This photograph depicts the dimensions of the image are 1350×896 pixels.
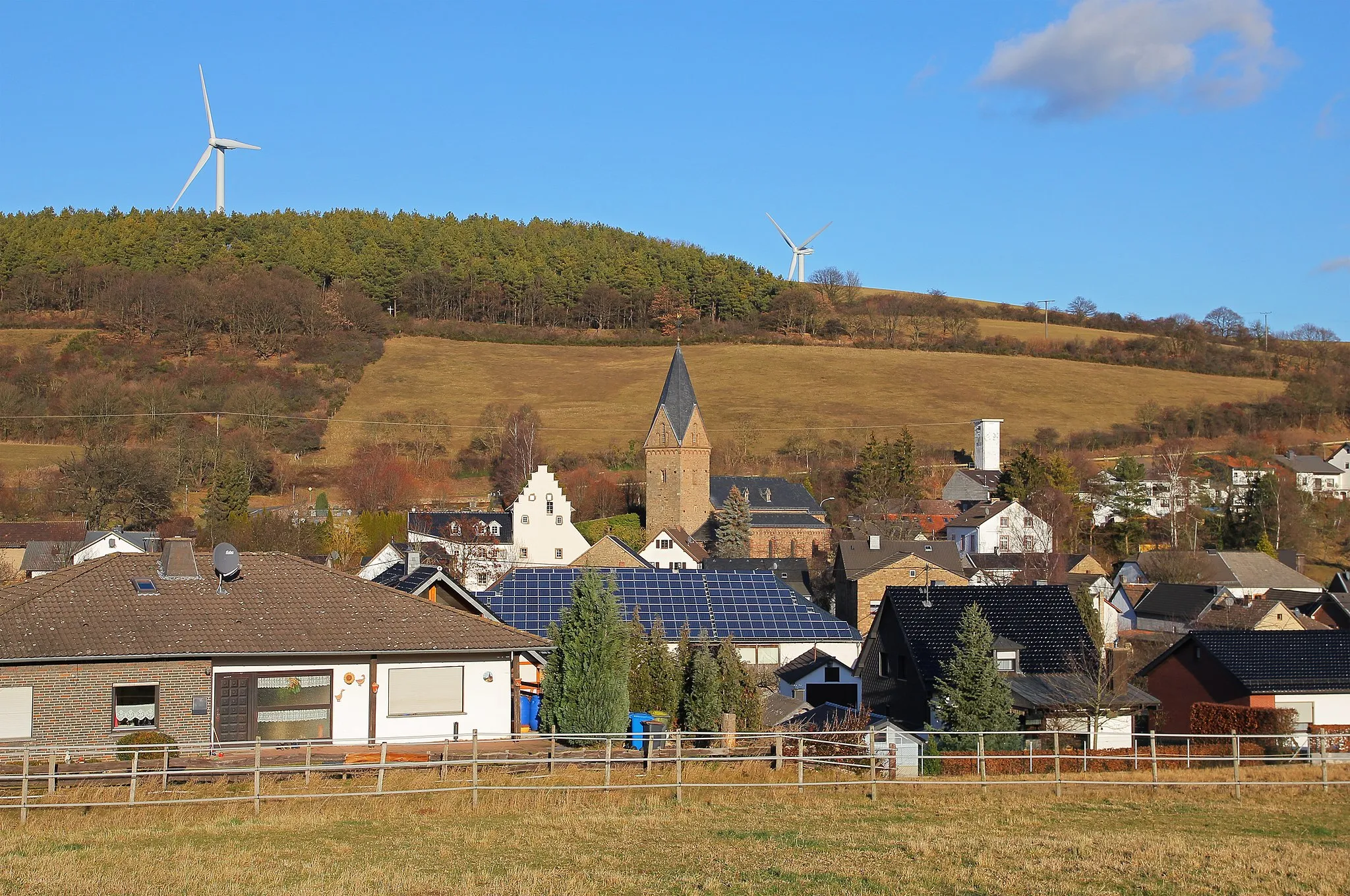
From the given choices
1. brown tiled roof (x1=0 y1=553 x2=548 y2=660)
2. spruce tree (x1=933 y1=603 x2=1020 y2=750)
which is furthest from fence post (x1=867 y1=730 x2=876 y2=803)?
spruce tree (x1=933 y1=603 x2=1020 y2=750)

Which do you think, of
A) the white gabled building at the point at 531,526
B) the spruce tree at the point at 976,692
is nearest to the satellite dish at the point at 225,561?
the spruce tree at the point at 976,692

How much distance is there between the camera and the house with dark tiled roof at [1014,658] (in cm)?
3334

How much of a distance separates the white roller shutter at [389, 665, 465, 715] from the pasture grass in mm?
4939

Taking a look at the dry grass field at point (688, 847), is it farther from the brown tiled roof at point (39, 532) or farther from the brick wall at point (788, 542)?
the brick wall at point (788, 542)

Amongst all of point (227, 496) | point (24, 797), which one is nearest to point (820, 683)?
point (24, 797)

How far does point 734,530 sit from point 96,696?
64.1 metres

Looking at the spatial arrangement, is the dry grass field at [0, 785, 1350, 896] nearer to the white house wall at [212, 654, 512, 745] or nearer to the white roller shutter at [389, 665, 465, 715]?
the white house wall at [212, 654, 512, 745]

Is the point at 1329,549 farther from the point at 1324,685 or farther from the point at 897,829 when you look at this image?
the point at 897,829

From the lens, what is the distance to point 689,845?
15.7 meters

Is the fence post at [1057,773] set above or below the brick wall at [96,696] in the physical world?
below

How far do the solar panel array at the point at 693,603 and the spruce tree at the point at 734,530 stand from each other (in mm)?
34790

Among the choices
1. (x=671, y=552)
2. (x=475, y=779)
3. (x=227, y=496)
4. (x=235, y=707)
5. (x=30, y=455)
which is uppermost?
(x=30, y=455)

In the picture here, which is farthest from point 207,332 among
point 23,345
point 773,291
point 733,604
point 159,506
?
point 733,604

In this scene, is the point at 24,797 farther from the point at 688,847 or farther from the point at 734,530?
the point at 734,530
